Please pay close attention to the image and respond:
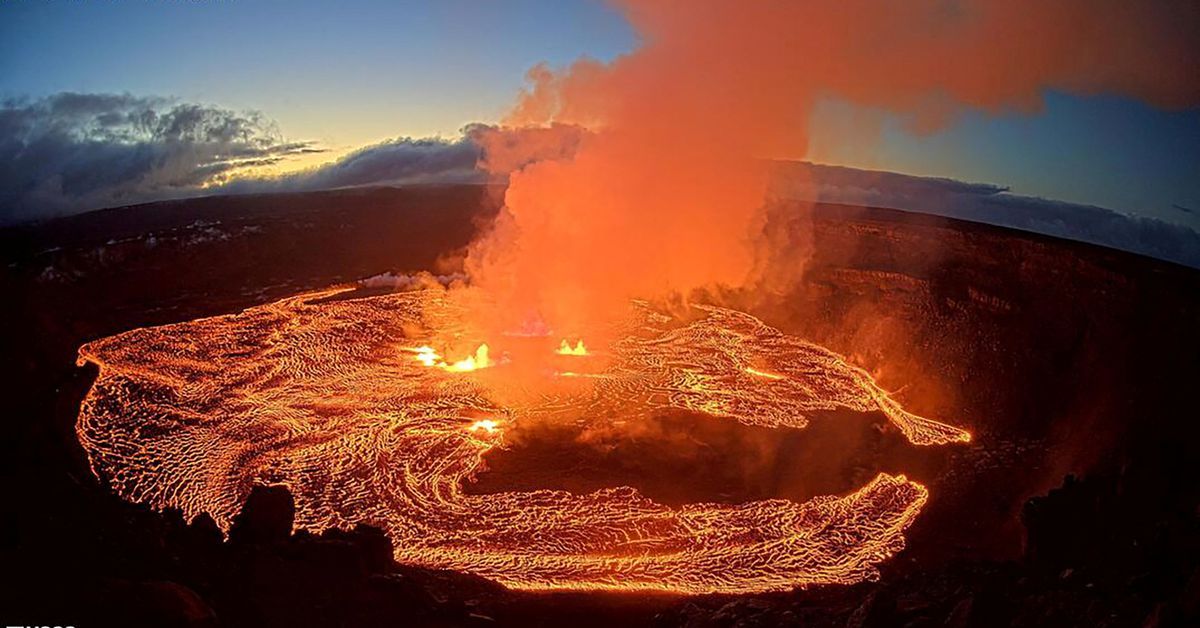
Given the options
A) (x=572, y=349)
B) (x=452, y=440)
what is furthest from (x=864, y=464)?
(x=452, y=440)

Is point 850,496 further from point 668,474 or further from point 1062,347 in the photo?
point 1062,347

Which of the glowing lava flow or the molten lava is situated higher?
the molten lava

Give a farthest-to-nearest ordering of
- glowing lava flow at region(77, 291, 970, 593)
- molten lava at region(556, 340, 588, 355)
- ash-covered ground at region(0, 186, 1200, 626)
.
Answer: molten lava at region(556, 340, 588, 355) → glowing lava flow at region(77, 291, 970, 593) → ash-covered ground at region(0, 186, 1200, 626)

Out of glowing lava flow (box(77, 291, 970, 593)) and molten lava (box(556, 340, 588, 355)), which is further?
molten lava (box(556, 340, 588, 355))

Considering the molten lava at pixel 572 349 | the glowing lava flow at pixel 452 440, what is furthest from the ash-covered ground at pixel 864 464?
the molten lava at pixel 572 349

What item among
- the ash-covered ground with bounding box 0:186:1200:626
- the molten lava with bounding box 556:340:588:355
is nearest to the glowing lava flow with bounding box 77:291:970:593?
the ash-covered ground with bounding box 0:186:1200:626

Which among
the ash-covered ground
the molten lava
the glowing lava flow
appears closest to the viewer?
the ash-covered ground

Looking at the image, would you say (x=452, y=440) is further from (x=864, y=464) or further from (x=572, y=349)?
(x=864, y=464)

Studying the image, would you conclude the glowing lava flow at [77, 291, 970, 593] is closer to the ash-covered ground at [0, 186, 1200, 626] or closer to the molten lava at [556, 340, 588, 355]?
the ash-covered ground at [0, 186, 1200, 626]
